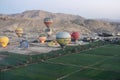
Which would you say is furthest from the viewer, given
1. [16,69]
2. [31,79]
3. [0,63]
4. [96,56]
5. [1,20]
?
[1,20]

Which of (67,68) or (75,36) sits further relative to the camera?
(75,36)

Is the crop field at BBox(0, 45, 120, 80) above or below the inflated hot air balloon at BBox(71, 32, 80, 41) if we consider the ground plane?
below

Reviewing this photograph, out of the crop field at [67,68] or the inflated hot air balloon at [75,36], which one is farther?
the inflated hot air balloon at [75,36]

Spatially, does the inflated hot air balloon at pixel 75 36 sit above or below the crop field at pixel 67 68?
above

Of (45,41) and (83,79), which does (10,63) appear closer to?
(83,79)

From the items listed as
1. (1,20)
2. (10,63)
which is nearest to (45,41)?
(10,63)

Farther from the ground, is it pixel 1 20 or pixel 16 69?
A: pixel 1 20

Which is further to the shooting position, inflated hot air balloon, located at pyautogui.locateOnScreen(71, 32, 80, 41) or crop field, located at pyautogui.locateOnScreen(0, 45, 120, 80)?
inflated hot air balloon, located at pyautogui.locateOnScreen(71, 32, 80, 41)

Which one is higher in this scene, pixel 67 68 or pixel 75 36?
pixel 75 36
